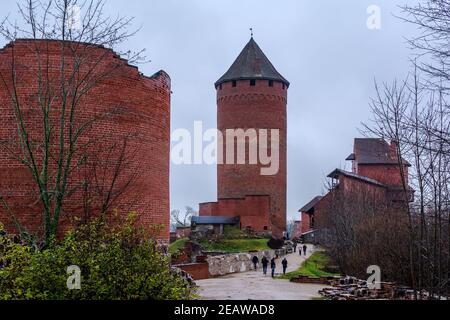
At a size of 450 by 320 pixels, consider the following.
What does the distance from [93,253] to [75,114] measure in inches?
209

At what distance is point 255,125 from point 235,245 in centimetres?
1758

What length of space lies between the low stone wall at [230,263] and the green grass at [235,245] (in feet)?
15.1

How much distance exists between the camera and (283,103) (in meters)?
59.8

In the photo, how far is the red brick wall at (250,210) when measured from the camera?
175 feet

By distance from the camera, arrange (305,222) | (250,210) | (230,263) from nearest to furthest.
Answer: (230,263) → (250,210) → (305,222)

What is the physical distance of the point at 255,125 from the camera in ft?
192

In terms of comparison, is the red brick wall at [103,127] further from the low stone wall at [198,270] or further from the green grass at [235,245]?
the green grass at [235,245]

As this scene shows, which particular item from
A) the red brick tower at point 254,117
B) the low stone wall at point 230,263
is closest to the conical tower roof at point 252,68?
the red brick tower at point 254,117

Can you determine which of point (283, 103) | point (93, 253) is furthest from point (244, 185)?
point (93, 253)

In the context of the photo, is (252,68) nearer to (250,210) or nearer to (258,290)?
(250,210)

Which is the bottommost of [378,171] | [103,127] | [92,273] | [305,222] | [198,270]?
[198,270]

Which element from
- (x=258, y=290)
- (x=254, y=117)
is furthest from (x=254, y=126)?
(x=258, y=290)
